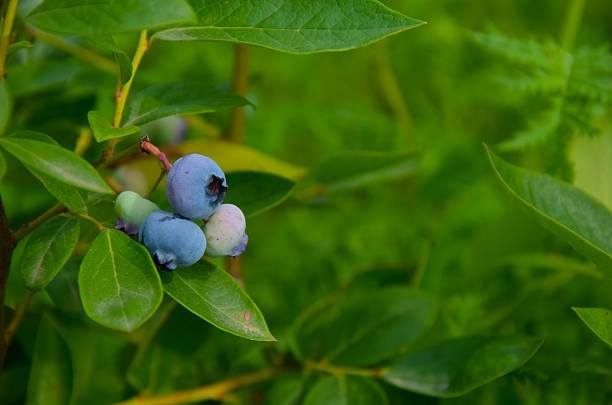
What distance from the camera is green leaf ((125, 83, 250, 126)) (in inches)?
19.0

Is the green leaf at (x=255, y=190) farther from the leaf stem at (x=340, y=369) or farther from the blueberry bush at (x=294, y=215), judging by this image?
the leaf stem at (x=340, y=369)

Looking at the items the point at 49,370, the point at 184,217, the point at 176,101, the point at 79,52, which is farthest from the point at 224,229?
the point at 79,52

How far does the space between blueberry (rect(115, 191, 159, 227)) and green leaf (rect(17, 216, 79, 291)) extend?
4 cm

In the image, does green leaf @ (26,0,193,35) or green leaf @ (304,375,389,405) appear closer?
green leaf @ (26,0,193,35)

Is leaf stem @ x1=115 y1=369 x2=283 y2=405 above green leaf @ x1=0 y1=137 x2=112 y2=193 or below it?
below

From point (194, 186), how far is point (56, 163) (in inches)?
3.5

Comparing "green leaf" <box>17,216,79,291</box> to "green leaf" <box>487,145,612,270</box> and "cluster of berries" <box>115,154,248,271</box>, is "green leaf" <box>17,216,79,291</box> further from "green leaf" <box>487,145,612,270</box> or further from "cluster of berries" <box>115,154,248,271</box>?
"green leaf" <box>487,145,612,270</box>

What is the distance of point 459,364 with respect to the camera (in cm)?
60

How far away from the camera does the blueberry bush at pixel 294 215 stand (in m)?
0.43

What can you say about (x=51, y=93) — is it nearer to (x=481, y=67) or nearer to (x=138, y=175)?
(x=138, y=175)

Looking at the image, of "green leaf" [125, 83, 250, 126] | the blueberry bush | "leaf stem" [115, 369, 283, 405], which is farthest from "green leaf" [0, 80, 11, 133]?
"leaf stem" [115, 369, 283, 405]

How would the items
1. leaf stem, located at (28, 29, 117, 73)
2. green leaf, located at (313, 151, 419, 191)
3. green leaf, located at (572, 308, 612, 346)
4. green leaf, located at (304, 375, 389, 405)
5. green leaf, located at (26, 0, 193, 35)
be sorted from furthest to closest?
leaf stem, located at (28, 29, 117, 73), green leaf, located at (313, 151, 419, 191), green leaf, located at (304, 375, 389, 405), green leaf, located at (572, 308, 612, 346), green leaf, located at (26, 0, 193, 35)

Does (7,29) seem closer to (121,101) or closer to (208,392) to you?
(121,101)

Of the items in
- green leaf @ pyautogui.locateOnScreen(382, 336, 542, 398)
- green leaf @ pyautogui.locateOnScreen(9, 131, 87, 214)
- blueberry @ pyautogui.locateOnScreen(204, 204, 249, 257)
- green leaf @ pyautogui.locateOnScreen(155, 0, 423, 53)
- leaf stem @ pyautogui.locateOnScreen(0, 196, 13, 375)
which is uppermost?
green leaf @ pyautogui.locateOnScreen(155, 0, 423, 53)
